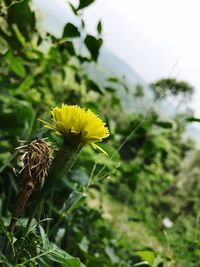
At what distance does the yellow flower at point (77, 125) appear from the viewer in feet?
2.07

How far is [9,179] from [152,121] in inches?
26.0

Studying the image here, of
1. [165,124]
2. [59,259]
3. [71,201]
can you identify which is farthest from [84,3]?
[165,124]

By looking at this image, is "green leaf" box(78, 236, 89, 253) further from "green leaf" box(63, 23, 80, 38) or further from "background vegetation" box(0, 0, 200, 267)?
"green leaf" box(63, 23, 80, 38)

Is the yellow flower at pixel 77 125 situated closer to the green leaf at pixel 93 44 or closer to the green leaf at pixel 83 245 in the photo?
the green leaf at pixel 93 44

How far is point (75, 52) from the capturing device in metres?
1.62

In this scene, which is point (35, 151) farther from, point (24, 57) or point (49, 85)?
point (49, 85)

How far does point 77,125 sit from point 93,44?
0.79m

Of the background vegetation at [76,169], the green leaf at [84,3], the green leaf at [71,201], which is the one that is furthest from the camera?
the green leaf at [84,3]

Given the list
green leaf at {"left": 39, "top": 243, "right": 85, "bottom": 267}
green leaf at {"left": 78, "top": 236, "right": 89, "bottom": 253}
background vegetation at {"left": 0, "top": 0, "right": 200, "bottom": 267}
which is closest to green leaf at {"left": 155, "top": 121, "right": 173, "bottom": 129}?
background vegetation at {"left": 0, "top": 0, "right": 200, "bottom": 267}

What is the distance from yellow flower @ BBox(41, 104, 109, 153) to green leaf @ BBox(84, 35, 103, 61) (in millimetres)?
722

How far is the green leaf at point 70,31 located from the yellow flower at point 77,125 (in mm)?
753

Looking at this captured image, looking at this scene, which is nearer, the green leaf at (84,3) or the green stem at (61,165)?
the green stem at (61,165)

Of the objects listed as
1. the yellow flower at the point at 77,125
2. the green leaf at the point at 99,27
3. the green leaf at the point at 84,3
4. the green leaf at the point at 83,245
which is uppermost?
the green leaf at the point at 84,3

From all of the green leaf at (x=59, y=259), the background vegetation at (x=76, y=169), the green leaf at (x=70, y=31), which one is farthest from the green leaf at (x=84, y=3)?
the green leaf at (x=59, y=259)
